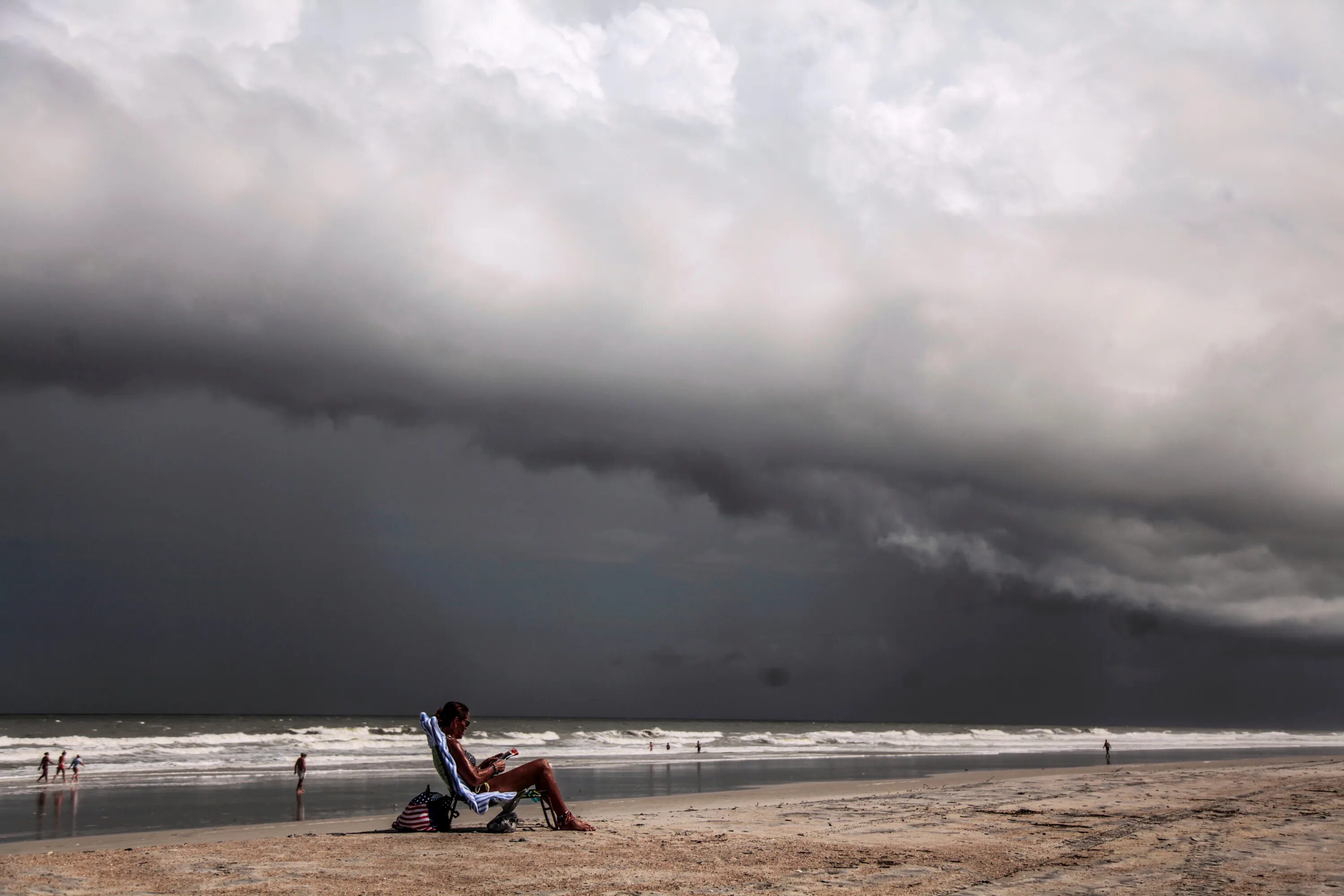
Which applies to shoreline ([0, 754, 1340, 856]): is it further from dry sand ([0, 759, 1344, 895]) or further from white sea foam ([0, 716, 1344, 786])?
white sea foam ([0, 716, 1344, 786])

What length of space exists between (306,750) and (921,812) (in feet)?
150

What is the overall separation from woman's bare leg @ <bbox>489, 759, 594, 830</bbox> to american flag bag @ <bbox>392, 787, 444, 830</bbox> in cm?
87

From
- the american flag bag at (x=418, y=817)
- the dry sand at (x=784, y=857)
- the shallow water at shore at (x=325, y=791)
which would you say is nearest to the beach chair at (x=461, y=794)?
the american flag bag at (x=418, y=817)

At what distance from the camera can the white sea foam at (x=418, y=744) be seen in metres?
45.9

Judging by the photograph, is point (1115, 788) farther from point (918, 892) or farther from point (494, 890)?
point (494, 890)

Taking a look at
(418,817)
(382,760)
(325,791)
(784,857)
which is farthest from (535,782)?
(382,760)

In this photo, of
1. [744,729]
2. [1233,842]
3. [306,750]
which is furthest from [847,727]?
[1233,842]

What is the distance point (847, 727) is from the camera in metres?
147

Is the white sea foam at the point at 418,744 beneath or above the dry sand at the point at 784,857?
beneath

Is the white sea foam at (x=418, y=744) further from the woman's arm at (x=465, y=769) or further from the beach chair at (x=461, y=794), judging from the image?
the woman's arm at (x=465, y=769)

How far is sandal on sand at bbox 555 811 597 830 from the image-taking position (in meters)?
13.4

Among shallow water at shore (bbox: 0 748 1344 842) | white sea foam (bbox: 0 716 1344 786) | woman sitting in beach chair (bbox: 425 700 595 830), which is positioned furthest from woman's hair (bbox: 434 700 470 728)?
white sea foam (bbox: 0 716 1344 786)

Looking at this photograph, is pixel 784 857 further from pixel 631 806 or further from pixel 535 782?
pixel 631 806

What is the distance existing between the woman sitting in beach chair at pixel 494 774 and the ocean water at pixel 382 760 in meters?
11.8
